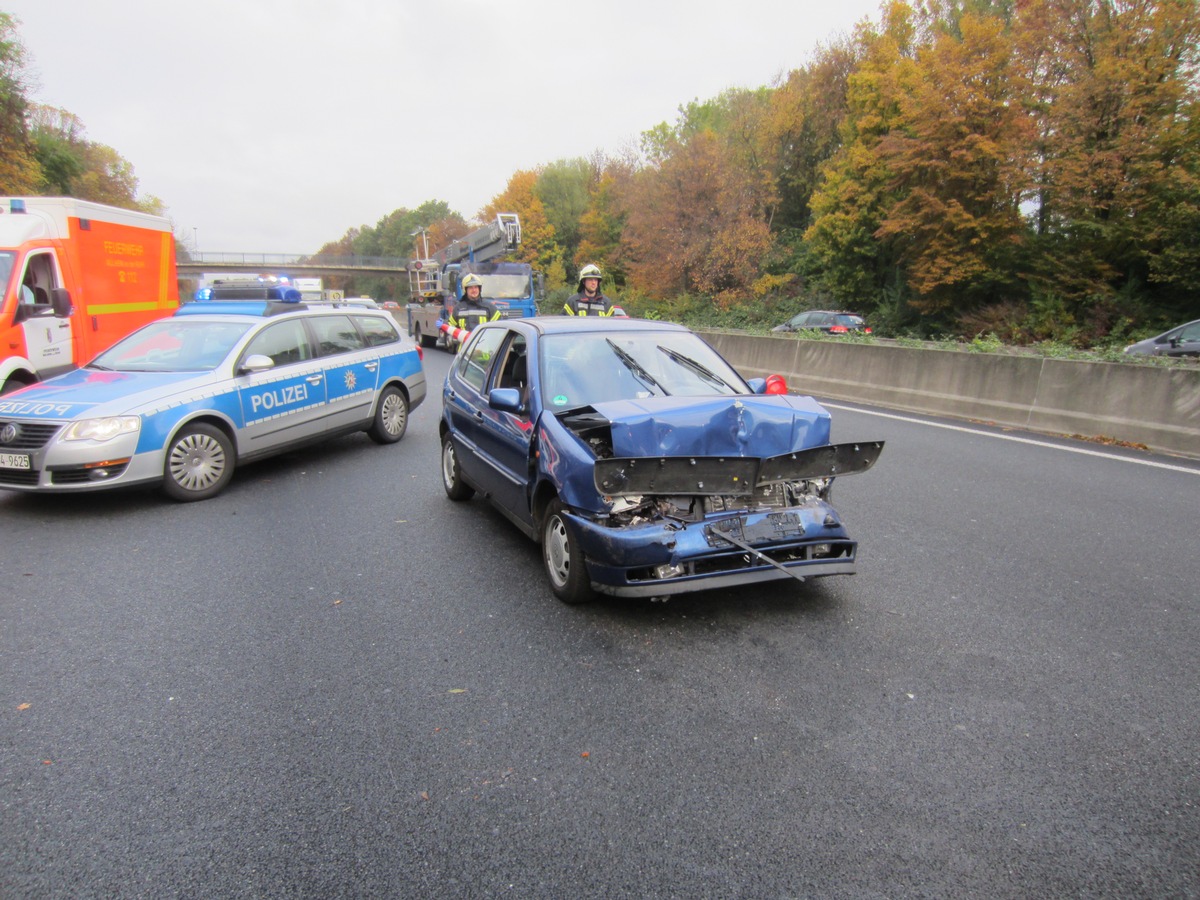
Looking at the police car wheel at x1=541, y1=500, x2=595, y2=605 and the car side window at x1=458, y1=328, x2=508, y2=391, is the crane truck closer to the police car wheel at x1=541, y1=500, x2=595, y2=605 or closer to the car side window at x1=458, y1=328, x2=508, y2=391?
the car side window at x1=458, y1=328, x2=508, y2=391

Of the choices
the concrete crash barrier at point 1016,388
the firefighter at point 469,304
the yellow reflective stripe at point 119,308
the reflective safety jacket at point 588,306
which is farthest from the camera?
the firefighter at point 469,304

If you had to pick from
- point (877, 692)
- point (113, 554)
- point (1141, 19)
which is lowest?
point (113, 554)

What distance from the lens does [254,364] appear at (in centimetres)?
711

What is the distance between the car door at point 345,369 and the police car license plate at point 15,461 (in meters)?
2.82

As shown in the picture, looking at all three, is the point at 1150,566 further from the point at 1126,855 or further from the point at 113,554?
the point at 113,554

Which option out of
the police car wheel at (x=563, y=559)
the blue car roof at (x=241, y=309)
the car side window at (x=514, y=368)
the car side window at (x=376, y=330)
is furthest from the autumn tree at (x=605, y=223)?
the police car wheel at (x=563, y=559)

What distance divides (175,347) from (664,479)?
19.5 feet

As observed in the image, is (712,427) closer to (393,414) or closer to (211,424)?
(211,424)

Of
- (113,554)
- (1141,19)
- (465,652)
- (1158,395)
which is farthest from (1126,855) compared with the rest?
(1141,19)

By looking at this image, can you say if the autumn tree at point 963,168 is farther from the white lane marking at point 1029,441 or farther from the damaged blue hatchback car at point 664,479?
the damaged blue hatchback car at point 664,479

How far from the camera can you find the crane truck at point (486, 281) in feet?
72.7

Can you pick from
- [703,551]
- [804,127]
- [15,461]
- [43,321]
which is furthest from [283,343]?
[804,127]

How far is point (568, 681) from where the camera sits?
344cm

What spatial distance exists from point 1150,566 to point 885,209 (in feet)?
97.2
